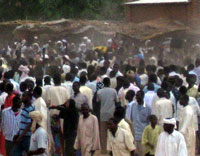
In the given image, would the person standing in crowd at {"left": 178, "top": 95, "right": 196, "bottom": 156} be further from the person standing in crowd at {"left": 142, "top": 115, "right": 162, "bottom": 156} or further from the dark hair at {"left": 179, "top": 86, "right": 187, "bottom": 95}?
the person standing in crowd at {"left": 142, "top": 115, "right": 162, "bottom": 156}

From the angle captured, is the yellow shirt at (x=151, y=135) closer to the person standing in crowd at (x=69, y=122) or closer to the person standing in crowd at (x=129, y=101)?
the person standing in crowd at (x=129, y=101)

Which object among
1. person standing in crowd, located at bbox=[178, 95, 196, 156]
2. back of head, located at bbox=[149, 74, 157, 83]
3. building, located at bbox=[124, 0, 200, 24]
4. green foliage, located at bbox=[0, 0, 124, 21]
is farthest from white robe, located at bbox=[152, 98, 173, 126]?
green foliage, located at bbox=[0, 0, 124, 21]

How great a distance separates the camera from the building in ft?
102

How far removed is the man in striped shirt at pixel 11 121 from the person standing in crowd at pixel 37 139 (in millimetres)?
964

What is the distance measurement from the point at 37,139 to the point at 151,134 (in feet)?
6.40

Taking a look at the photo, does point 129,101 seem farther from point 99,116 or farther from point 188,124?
point 99,116

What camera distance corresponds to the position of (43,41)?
32.2 m

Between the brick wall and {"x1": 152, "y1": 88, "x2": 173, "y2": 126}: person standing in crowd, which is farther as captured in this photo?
the brick wall

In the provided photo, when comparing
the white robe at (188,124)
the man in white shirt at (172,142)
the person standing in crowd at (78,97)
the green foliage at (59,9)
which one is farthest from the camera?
the green foliage at (59,9)

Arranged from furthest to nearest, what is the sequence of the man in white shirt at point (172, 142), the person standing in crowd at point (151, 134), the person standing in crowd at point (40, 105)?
the person standing in crowd at point (40, 105) < the person standing in crowd at point (151, 134) < the man in white shirt at point (172, 142)

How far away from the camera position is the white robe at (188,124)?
11.5m

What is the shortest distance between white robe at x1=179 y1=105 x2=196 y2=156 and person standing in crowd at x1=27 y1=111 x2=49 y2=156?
274cm

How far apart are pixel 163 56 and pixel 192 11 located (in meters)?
6.65

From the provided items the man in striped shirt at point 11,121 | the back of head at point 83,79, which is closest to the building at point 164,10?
the back of head at point 83,79
